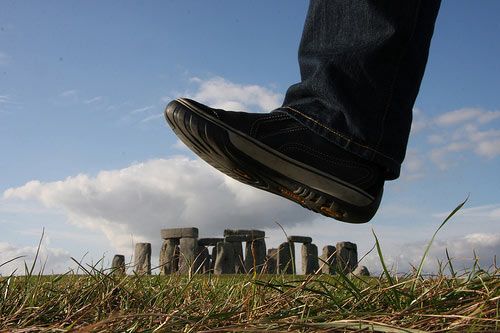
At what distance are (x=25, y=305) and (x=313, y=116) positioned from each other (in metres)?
1.18

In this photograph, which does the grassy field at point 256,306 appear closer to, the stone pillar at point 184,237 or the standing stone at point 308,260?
the stone pillar at point 184,237

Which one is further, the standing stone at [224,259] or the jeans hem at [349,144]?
the standing stone at [224,259]

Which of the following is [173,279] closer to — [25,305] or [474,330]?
[25,305]

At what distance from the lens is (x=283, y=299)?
5.84 feet

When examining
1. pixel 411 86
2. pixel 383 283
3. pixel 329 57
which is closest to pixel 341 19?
pixel 329 57

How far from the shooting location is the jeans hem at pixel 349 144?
7.70 feet

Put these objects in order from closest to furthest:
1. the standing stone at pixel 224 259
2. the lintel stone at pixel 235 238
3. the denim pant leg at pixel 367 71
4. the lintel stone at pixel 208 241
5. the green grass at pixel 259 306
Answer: the green grass at pixel 259 306 → the denim pant leg at pixel 367 71 → the standing stone at pixel 224 259 → the lintel stone at pixel 235 238 → the lintel stone at pixel 208 241

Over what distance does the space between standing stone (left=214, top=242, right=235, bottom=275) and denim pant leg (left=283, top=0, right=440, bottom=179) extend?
13004mm

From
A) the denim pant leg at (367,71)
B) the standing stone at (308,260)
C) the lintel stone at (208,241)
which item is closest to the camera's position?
the denim pant leg at (367,71)

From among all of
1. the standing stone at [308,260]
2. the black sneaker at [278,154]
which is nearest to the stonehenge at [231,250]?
the standing stone at [308,260]

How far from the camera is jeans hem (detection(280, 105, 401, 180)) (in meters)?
2.35

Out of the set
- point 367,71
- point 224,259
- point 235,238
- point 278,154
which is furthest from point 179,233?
point 367,71

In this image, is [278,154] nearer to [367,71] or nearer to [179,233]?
[367,71]

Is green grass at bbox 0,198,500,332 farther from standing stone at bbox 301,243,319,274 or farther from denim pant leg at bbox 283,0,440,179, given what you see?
standing stone at bbox 301,243,319,274
